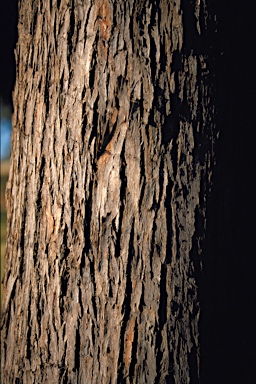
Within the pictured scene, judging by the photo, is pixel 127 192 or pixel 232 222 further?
pixel 232 222

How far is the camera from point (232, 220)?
1.76 m

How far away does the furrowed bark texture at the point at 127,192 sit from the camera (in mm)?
1632

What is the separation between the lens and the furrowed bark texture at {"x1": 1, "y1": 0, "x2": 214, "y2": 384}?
1632mm

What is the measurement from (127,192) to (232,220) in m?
0.37

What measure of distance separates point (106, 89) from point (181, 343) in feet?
2.67

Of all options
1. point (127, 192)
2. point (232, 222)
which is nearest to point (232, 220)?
point (232, 222)

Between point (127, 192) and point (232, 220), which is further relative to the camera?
point (232, 220)

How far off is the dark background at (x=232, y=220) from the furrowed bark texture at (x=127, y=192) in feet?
0.19

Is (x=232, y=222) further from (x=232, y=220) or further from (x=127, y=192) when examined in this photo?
(x=127, y=192)

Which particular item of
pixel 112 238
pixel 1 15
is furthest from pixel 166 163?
pixel 1 15

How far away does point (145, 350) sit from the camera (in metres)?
1.62

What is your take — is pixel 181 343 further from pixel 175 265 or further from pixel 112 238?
pixel 112 238

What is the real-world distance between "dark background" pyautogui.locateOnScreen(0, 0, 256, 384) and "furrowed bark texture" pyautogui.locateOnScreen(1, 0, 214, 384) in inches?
2.3

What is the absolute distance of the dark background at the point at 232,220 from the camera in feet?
5.59
